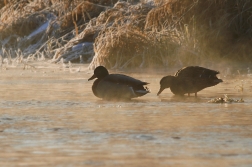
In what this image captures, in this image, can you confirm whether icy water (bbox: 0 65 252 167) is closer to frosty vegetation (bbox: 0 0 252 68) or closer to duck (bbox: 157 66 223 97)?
duck (bbox: 157 66 223 97)

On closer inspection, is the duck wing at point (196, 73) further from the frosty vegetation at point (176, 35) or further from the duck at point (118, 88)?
the frosty vegetation at point (176, 35)

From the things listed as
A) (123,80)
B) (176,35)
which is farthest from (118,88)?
(176,35)

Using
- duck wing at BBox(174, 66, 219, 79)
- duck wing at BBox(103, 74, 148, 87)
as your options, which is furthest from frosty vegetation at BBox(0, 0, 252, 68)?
duck wing at BBox(103, 74, 148, 87)

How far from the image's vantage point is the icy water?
555 centimetres

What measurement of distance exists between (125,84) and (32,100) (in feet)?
4.27

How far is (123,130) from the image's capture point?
7.04m

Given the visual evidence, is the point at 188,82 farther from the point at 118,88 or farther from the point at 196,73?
the point at 118,88

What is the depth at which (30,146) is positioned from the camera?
6105mm

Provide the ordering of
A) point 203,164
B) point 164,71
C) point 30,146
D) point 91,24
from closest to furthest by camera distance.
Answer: point 203,164 < point 30,146 < point 164,71 < point 91,24

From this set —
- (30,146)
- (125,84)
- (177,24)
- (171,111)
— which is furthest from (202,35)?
(30,146)

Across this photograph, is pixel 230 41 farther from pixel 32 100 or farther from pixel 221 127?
pixel 221 127

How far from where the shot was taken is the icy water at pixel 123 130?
5.55m

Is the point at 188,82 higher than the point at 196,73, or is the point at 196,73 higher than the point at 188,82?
the point at 196,73

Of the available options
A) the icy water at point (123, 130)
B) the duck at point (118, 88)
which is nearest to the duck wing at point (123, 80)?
the duck at point (118, 88)
